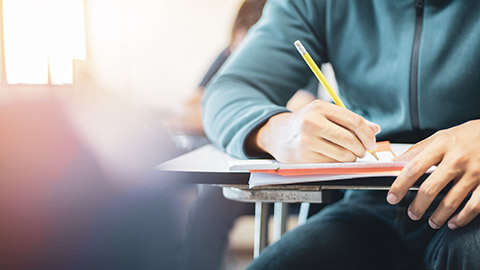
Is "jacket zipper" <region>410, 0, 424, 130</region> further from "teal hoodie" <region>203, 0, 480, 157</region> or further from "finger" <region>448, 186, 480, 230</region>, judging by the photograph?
"finger" <region>448, 186, 480, 230</region>

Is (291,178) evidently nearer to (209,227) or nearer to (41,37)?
(209,227)

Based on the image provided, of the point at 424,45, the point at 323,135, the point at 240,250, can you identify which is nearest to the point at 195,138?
the point at 240,250

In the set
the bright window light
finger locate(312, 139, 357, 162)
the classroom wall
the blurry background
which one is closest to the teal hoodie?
finger locate(312, 139, 357, 162)

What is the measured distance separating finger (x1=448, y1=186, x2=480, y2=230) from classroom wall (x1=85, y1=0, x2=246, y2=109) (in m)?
2.90

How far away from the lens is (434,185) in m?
0.44

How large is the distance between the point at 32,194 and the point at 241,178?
0.90ft

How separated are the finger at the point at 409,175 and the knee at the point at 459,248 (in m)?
0.10

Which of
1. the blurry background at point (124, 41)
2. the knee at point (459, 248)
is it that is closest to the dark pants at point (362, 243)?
the knee at point (459, 248)

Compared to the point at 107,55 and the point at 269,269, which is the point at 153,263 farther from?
the point at 107,55

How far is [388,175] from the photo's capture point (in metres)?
0.43

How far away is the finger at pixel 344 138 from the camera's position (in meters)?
0.52

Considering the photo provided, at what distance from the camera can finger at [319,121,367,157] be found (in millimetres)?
523

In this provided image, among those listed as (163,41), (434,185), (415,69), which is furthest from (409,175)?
(163,41)

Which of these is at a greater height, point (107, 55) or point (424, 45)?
point (424, 45)
